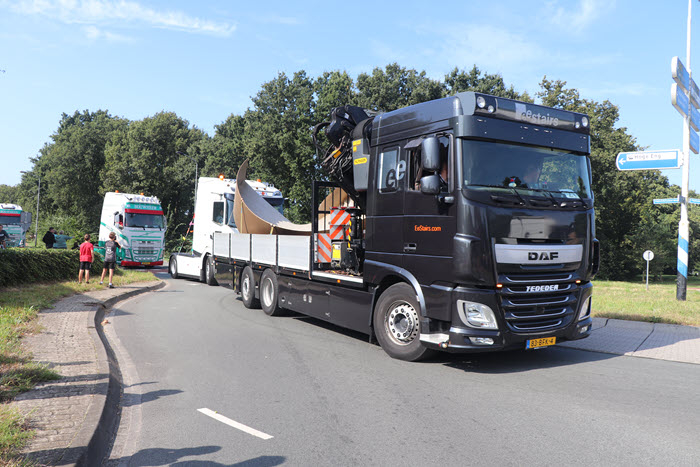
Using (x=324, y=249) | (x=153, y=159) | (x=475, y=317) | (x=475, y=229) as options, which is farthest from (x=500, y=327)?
(x=153, y=159)

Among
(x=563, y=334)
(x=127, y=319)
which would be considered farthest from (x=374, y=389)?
(x=127, y=319)

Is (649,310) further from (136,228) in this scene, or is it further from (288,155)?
(288,155)

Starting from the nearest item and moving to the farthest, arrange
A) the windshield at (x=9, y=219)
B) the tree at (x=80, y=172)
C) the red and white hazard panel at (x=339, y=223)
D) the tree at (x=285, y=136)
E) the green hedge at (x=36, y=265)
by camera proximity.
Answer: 1. the red and white hazard panel at (x=339, y=223)
2. the green hedge at (x=36, y=265)
3. the windshield at (x=9, y=219)
4. the tree at (x=285, y=136)
5. the tree at (x=80, y=172)

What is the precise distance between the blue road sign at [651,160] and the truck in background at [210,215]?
1009cm

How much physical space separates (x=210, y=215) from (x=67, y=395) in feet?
44.8

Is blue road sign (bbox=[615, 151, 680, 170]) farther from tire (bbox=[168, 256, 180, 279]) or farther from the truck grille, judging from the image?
tire (bbox=[168, 256, 180, 279])

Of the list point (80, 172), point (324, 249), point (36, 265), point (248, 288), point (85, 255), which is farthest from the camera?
point (80, 172)

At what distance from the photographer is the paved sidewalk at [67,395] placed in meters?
3.86

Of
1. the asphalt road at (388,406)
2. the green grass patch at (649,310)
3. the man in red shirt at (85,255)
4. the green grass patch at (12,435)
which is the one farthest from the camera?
the man in red shirt at (85,255)

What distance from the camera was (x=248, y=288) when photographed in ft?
40.6

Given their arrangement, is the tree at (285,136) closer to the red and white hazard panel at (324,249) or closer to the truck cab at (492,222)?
the red and white hazard panel at (324,249)

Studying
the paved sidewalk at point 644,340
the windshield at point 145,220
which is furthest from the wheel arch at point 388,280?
the windshield at point 145,220

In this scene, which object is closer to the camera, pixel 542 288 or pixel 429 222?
pixel 542 288

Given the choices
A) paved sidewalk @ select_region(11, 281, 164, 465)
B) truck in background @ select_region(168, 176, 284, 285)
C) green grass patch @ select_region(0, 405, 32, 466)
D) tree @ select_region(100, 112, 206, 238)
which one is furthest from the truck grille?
tree @ select_region(100, 112, 206, 238)
